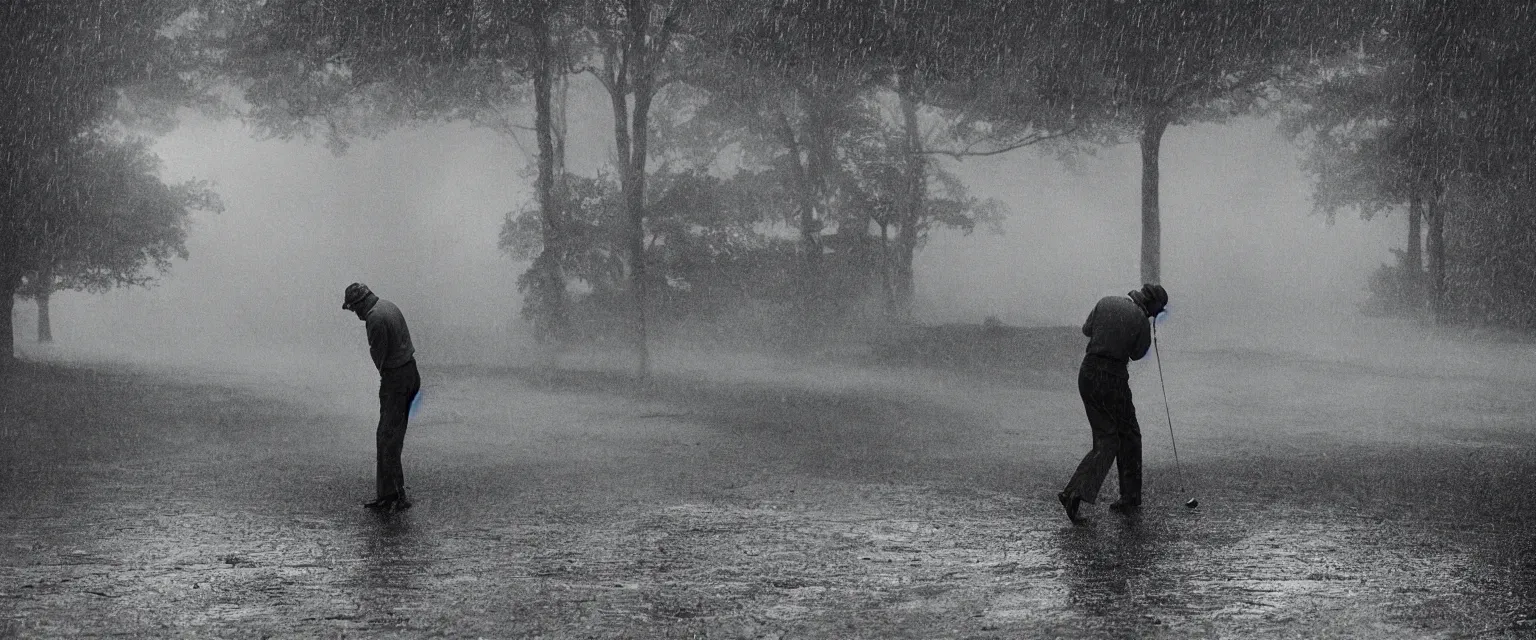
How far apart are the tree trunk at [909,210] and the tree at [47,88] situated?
16383 mm

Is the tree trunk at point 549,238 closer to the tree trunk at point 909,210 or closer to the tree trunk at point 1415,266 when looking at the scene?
the tree trunk at point 909,210

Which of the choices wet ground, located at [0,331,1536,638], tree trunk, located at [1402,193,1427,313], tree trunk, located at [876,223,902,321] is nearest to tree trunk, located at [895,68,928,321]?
tree trunk, located at [876,223,902,321]

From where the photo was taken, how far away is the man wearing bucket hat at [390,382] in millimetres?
8641

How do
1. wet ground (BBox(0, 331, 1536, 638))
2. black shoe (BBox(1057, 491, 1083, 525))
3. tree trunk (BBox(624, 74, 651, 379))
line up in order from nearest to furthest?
1. wet ground (BBox(0, 331, 1536, 638))
2. black shoe (BBox(1057, 491, 1083, 525))
3. tree trunk (BBox(624, 74, 651, 379))

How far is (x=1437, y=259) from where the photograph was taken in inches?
1105

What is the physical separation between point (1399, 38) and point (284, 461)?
80.1 feet

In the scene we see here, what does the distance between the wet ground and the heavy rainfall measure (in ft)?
0.18

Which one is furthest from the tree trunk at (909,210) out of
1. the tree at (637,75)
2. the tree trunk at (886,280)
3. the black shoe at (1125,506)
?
the black shoe at (1125,506)

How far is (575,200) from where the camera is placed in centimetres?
2542

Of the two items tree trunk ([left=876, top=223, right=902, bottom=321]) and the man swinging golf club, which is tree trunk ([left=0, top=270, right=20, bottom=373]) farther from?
the man swinging golf club

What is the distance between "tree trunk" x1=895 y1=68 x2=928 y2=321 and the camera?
97.8 ft

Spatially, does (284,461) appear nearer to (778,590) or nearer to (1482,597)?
(778,590)

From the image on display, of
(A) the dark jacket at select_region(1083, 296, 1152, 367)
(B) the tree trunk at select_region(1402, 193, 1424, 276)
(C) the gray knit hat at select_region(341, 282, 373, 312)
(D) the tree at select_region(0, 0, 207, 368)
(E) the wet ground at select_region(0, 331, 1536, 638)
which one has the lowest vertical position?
(E) the wet ground at select_region(0, 331, 1536, 638)

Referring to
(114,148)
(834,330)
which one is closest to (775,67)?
(834,330)
